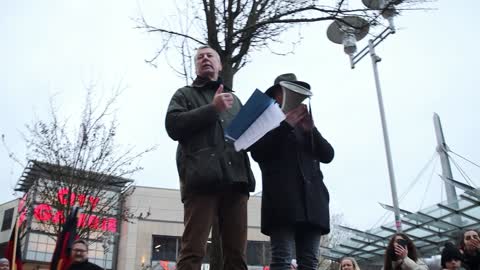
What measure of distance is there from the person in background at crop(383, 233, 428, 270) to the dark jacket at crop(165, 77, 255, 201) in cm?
249

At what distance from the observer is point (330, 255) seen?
1967 cm

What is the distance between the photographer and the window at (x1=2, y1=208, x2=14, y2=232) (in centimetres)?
4644

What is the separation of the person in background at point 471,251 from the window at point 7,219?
48.0m

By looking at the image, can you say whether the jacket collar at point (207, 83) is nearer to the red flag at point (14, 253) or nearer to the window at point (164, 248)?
the red flag at point (14, 253)

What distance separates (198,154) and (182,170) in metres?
0.18

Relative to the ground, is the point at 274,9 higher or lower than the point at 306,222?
higher

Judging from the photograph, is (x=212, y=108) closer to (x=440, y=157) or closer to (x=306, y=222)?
(x=306, y=222)

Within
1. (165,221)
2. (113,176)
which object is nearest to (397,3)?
(113,176)

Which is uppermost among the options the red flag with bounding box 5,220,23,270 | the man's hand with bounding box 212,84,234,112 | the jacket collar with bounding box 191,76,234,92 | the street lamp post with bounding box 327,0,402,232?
the street lamp post with bounding box 327,0,402,232

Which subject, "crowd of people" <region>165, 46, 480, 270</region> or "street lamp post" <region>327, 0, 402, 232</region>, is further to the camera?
"street lamp post" <region>327, 0, 402, 232</region>

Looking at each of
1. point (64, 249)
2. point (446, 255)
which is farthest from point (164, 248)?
point (64, 249)

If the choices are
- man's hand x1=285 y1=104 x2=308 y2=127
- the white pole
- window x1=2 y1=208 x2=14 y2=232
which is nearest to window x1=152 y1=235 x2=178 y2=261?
window x1=2 y1=208 x2=14 y2=232

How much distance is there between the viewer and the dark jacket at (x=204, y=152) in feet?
10.3

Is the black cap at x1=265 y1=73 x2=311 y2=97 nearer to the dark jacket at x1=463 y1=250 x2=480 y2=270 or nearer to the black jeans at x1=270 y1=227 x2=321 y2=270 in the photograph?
the black jeans at x1=270 y1=227 x2=321 y2=270
